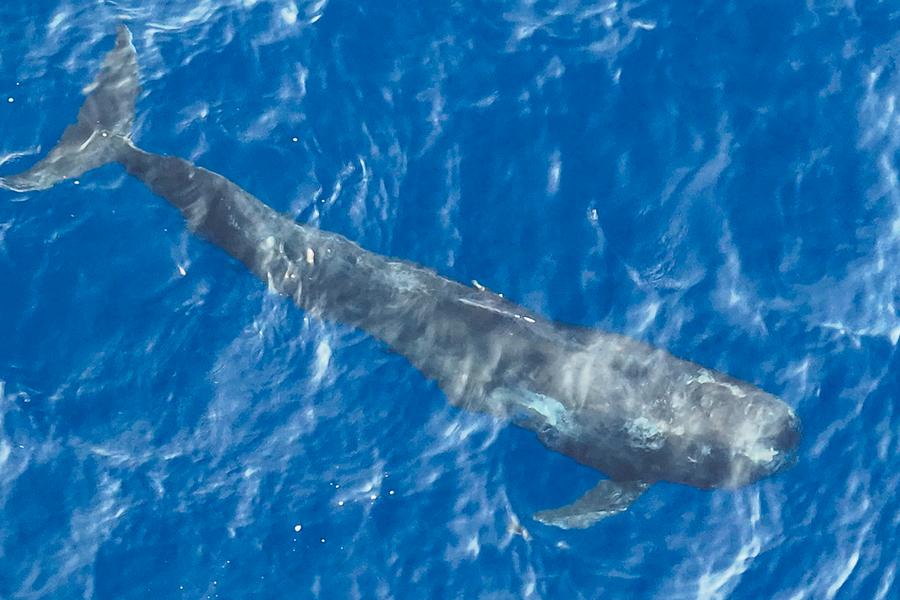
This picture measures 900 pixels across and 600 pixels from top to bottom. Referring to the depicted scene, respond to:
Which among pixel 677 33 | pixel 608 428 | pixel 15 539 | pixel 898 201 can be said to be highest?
pixel 677 33

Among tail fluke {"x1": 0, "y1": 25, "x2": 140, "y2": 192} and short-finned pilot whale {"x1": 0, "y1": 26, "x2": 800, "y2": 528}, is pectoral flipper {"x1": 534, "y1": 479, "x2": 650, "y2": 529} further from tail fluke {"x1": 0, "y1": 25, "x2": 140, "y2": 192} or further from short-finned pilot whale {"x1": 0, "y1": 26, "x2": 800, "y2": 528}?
tail fluke {"x1": 0, "y1": 25, "x2": 140, "y2": 192}

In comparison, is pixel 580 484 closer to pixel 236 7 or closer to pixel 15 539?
pixel 15 539

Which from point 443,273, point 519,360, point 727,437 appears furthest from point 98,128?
point 727,437

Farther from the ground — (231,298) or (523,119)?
(523,119)

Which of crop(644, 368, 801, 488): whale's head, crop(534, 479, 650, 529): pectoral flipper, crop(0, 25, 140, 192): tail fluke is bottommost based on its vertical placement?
crop(534, 479, 650, 529): pectoral flipper

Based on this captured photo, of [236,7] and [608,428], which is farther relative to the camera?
[236,7]

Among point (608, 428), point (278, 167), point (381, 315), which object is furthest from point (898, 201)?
point (278, 167)

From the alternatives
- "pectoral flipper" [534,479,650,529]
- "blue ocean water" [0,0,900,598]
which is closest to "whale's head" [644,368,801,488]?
"blue ocean water" [0,0,900,598]
